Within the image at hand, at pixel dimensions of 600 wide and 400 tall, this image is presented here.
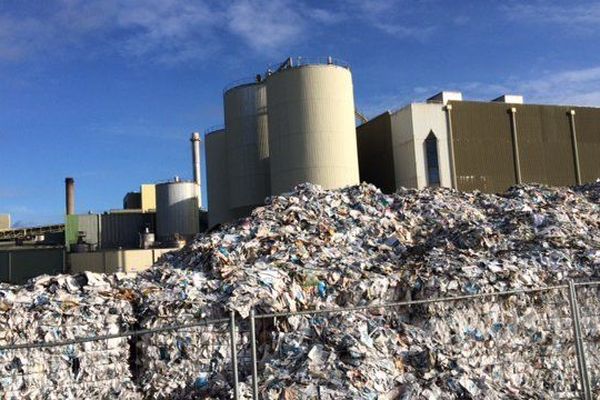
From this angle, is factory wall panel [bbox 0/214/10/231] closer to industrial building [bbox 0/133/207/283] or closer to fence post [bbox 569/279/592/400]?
industrial building [bbox 0/133/207/283]

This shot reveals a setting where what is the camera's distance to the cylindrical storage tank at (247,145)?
112 feet

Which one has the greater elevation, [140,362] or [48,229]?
[48,229]

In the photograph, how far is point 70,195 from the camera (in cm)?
4428

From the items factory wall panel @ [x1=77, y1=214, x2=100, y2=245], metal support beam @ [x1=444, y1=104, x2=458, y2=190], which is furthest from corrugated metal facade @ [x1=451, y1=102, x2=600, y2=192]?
factory wall panel @ [x1=77, y1=214, x2=100, y2=245]

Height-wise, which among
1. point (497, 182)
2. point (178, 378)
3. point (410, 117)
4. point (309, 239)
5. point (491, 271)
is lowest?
point (178, 378)

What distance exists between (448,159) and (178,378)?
2613cm

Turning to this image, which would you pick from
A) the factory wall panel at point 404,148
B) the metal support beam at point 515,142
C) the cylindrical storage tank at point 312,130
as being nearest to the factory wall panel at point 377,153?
the factory wall panel at point 404,148

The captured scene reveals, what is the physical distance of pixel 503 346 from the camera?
7.59m

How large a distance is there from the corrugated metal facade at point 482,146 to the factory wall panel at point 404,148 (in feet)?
7.94

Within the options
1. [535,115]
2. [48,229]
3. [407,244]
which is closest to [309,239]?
[407,244]

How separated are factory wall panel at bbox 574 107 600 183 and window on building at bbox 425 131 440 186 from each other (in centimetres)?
1002

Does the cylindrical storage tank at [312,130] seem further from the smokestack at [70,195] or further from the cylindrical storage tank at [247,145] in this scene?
the smokestack at [70,195]

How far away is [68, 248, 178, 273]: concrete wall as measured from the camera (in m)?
31.3

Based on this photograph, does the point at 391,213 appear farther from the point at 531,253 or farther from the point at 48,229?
the point at 48,229
